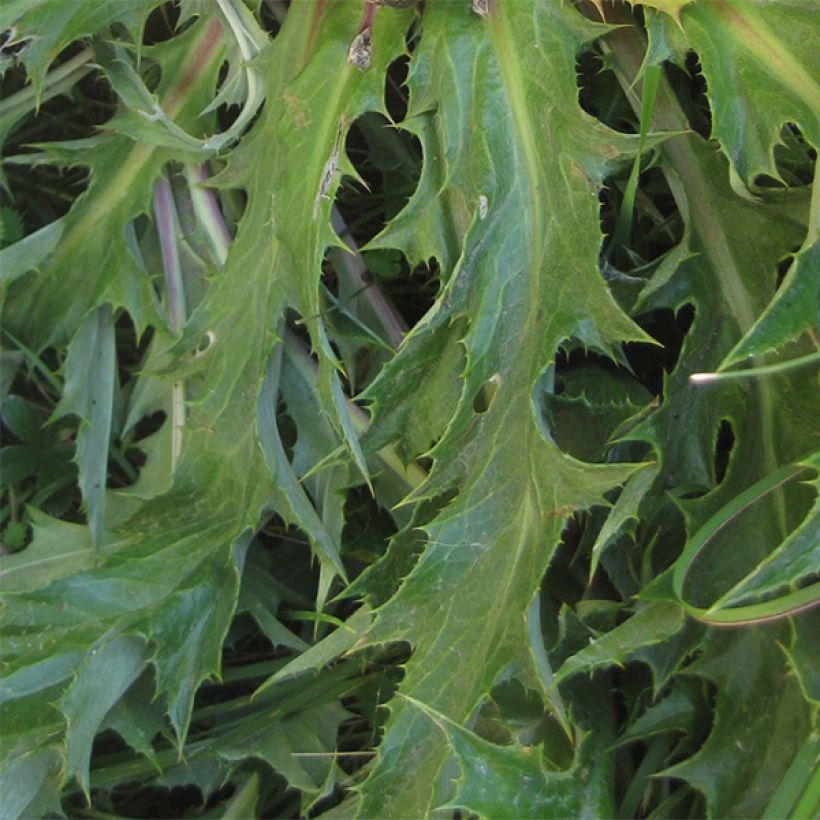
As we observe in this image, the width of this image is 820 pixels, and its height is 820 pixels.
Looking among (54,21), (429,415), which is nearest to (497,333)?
(429,415)

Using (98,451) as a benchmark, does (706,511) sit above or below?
below

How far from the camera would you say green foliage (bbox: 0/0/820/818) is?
1.04 meters

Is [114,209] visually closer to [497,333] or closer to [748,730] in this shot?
[497,333]

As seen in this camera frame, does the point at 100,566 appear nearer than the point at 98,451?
Yes

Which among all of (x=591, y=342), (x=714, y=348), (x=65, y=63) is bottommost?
(x=714, y=348)

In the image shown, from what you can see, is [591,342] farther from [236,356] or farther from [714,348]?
[236,356]

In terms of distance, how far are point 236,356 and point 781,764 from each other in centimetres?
83

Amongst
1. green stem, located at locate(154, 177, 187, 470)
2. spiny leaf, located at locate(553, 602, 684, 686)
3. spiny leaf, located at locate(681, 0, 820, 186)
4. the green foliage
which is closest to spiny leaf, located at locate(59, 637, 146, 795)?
the green foliage

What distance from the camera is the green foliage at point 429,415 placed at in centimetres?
104

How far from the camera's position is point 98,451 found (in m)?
1.35

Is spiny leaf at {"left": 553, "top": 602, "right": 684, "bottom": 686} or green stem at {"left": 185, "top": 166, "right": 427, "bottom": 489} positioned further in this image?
green stem at {"left": 185, "top": 166, "right": 427, "bottom": 489}

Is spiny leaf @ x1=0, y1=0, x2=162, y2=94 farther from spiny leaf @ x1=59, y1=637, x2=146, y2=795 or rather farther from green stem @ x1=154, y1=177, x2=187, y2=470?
spiny leaf @ x1=59, y1=637, x2=146, y2=795

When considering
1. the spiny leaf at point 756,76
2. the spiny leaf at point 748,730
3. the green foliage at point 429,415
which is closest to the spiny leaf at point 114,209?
the green foliage at point 429,415

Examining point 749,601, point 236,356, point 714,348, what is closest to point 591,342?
point 714,348
